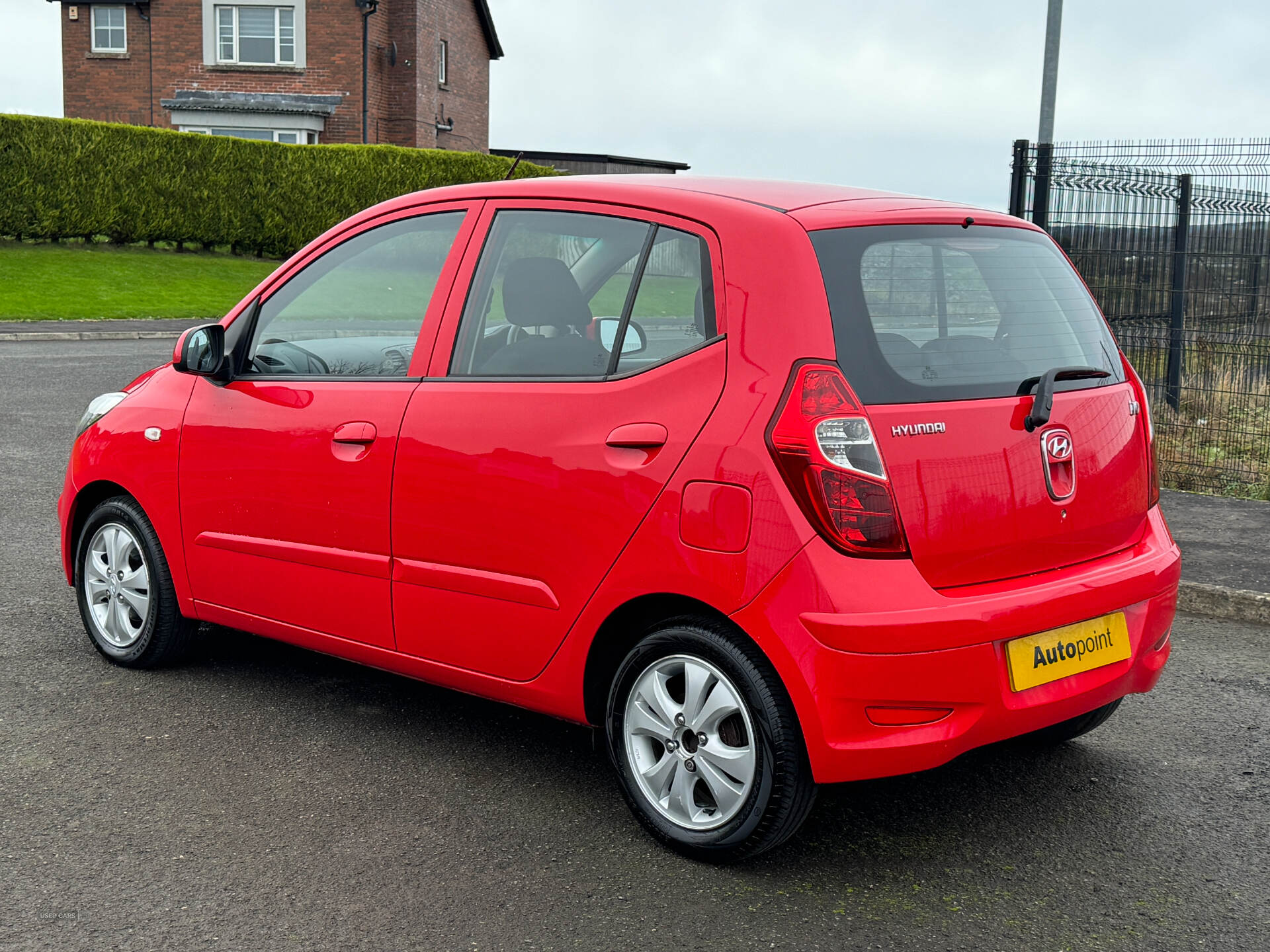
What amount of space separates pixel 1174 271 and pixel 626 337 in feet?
23.9

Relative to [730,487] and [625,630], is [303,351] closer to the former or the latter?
[625,630]

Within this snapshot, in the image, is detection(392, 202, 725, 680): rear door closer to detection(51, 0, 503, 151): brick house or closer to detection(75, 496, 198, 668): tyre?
detection(75, 496, 198, 668): tyre

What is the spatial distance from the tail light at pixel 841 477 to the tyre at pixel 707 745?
1.30 feet

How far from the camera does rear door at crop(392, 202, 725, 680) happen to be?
341 centimetres

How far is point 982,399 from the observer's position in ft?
10.9

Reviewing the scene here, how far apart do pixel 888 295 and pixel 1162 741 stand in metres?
2.05

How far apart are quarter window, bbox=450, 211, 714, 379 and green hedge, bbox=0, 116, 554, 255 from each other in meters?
26.4

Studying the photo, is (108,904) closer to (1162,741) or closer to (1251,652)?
(1162,741)

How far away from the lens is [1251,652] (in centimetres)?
554

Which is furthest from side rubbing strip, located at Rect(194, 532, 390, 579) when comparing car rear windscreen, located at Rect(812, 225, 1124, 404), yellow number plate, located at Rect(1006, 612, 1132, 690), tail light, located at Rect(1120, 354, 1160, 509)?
tail light, located at Rect(1120, 354, 1160, 509)

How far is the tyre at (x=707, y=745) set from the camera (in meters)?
3.25

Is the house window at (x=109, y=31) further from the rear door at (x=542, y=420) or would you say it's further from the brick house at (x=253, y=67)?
the rear door at (x=542, y=420)

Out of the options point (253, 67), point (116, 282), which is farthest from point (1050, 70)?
point (253, 67)

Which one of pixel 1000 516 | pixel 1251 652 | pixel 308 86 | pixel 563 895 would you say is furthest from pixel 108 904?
pixel 308 86
